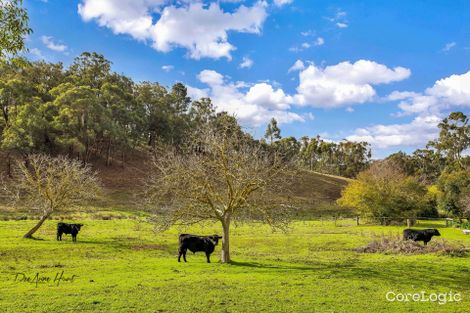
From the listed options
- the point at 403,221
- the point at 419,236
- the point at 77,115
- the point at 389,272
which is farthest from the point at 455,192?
the point at 77,115

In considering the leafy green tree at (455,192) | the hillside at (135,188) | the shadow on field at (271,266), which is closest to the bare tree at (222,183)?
the shadow on field at (271,266)

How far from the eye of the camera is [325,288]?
14.8 metres

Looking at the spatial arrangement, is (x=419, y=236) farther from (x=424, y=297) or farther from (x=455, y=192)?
(x=455, y=192)

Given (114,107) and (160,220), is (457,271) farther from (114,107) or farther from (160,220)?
(114,107)

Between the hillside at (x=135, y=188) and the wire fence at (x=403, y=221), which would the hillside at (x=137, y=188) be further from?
the wire fence at (x=403, y=221)

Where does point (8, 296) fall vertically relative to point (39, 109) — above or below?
below

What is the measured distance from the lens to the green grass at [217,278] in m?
12.4

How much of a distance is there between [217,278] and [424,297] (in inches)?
316

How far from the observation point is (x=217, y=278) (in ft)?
54.2

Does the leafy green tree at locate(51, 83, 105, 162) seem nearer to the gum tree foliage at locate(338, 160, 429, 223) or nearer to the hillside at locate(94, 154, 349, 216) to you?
the hillside at locate(94, 154, 349, 216)

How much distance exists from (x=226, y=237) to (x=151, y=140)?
7477cm

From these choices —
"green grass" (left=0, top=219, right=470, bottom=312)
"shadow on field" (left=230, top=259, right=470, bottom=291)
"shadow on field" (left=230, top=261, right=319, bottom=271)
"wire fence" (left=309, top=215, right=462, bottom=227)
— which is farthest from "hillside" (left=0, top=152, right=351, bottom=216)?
"shadow on field" (left=230, top=259, right=470, bottom=291)

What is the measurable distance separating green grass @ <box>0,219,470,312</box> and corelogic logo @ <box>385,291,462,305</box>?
0.95 feet

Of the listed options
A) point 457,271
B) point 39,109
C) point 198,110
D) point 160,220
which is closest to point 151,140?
point 198,110
